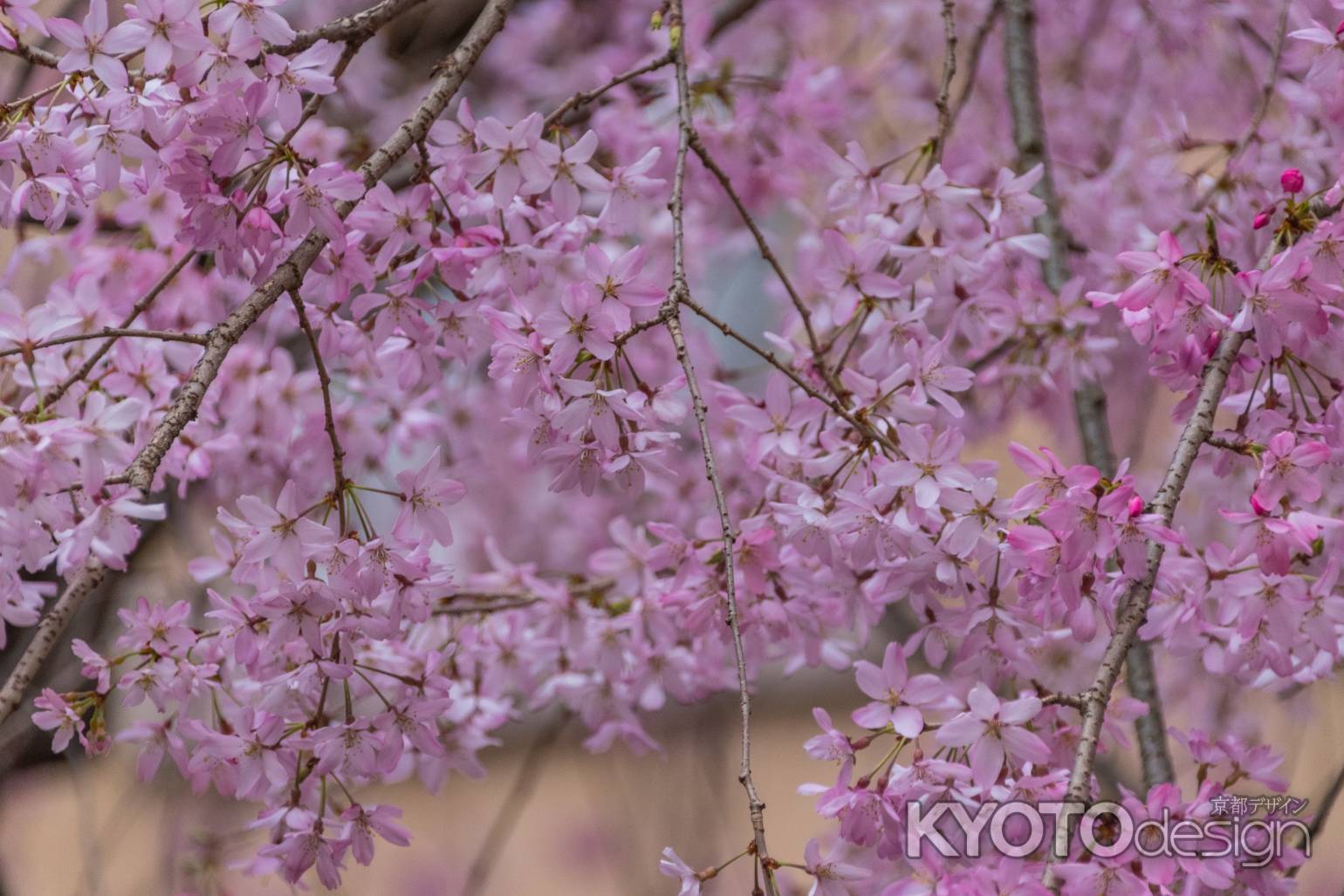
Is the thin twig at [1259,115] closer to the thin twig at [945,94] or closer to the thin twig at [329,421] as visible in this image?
the thin twig at [945,94]

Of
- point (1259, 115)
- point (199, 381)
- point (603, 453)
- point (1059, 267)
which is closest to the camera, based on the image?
point (199, 381)

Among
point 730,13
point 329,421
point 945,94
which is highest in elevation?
point 730,13

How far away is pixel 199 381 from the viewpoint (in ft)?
2.81

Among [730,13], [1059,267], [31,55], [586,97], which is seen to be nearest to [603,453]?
[586,97]

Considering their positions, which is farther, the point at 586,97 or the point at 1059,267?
the point at 1059,267

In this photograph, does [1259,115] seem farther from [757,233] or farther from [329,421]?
[329,421]

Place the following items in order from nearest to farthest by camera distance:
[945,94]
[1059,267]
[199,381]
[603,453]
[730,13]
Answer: [199,381] → [603,453] → [945,94] → [1059,267] → [730,13]

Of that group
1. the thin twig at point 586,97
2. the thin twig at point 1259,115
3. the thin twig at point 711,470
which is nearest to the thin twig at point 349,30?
the thin twig at point 586,97

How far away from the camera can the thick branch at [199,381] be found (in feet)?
2.73

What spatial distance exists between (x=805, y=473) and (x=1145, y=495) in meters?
1.54

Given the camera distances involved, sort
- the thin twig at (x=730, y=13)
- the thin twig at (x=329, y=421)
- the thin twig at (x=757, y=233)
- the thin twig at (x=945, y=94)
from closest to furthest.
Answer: the thin twig at (x=329, y=421) < the thin twig at (x=757, y=233) < the thin twig at (x=945, y=94) < the thin twig at (x=730, y=13)

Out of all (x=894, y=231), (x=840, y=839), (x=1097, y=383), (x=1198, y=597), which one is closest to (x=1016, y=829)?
(x=840, y=839)

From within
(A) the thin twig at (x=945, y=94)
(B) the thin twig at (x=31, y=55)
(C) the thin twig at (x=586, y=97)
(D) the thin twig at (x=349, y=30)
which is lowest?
(A) the thin twig at (x=945, y=94)

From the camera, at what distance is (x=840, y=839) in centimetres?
100
